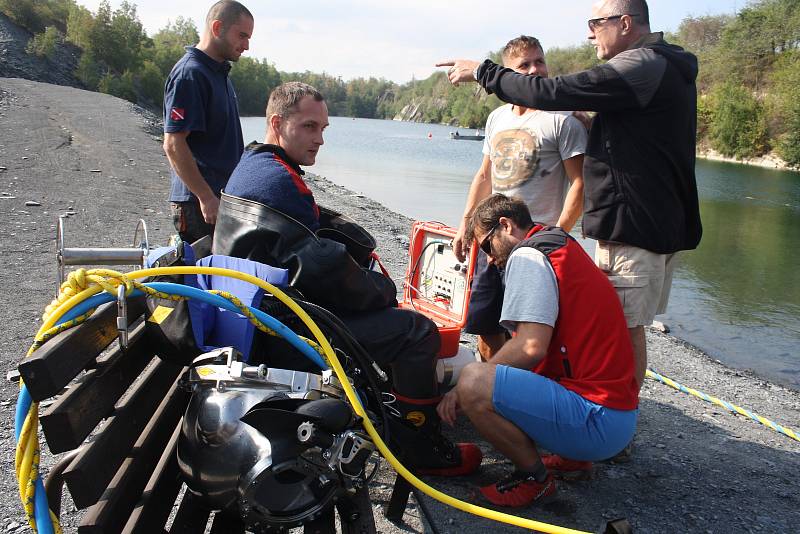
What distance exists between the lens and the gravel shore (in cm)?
329

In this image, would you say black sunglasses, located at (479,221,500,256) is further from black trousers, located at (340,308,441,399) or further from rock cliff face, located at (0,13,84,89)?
rock cliff face, located at (0,13,84,89)

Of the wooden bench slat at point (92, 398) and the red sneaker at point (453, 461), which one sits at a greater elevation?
the wooden bench slat at point (92, 398)

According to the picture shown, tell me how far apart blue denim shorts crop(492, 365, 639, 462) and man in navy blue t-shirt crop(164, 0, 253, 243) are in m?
2.39

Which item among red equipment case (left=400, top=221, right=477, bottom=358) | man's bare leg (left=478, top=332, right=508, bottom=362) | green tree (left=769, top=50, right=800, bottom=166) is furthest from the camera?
green tree (left=769, top=50, right=800, bottom=166)

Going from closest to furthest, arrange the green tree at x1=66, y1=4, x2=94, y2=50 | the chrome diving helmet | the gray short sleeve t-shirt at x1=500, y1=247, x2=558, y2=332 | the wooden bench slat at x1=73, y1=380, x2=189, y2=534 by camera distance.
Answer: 1. the wooden bench slat at x1=73, y1=380, x2=189, y2=534
2. the chrome diving helmet
3. the gray short sleeve t-shirt at x1=500, y1=247, x2=558, y2=332
4. the green tree at x1=66, y1=4, x2=94, y2=50

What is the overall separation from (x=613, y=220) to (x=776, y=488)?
1.78 m

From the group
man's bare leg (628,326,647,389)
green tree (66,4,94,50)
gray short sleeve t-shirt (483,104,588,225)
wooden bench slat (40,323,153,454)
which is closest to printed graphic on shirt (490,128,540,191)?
gray short sleeve t-shirt (483,104,588,225)

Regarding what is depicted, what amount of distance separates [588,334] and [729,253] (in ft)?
44.1

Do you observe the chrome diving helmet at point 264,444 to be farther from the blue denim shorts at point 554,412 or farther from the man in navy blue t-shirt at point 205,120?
the man in navy blue t-shirt at point 205,120

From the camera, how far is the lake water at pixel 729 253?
8586 millimetres

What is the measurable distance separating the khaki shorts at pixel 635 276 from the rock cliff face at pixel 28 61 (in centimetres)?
4779

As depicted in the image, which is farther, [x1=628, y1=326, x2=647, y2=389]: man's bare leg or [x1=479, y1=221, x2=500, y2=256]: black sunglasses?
[x1=628, y1=326, x2=647, y2=389]: man's bare leg

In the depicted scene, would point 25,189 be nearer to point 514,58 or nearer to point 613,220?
point 514,58

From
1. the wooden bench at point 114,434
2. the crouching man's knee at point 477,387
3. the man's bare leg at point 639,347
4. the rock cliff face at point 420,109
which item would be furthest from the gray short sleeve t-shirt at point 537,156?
the rock cliff face at point 420,109
